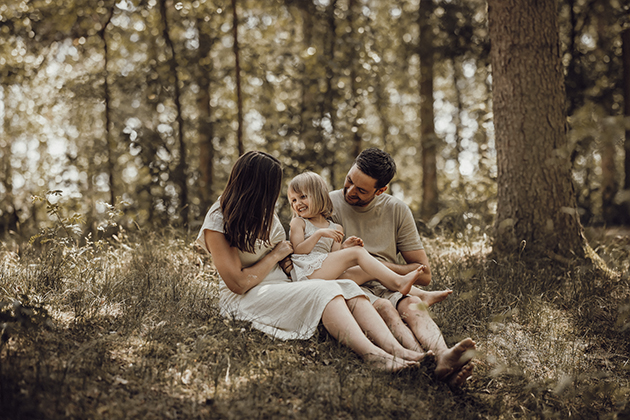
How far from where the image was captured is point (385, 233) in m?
3.92

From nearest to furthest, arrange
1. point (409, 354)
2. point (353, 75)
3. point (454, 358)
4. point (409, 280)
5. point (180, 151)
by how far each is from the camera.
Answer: point (454, 358), point (409, 354), point (409, 280), point (180, 151), point (353, 75)

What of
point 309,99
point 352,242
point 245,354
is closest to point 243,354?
point 245,354

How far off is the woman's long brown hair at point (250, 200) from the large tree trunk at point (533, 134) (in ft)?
10.0

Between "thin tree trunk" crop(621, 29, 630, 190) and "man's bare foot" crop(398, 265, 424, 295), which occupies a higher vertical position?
"thin tree trunk" crop(621, 29, 630, 190)

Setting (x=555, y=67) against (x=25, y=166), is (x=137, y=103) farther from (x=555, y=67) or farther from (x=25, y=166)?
(x=555, y=67)

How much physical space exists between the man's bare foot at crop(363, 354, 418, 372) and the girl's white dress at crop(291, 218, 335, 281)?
2.67ft

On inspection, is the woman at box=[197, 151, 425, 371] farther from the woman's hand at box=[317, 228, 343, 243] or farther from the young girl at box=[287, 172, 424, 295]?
the woman's hand at box=[317, 228, 343, 243]

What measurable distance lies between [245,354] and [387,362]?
0.90 m

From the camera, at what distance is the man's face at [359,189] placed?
379 centimetres

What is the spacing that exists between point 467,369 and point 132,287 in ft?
8.88

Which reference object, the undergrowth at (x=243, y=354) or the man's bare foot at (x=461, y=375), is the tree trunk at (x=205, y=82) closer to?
the undergrowth at (x=243, y=354)

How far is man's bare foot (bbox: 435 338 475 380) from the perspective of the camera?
108 inches

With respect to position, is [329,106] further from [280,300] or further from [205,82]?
[280,300]

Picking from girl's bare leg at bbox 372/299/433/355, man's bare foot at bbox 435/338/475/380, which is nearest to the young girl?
girl's bare leg at bbox 372/299/433/355
